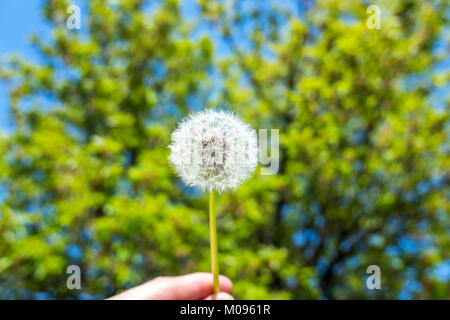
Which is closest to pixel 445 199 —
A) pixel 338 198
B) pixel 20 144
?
pixel 338 198
